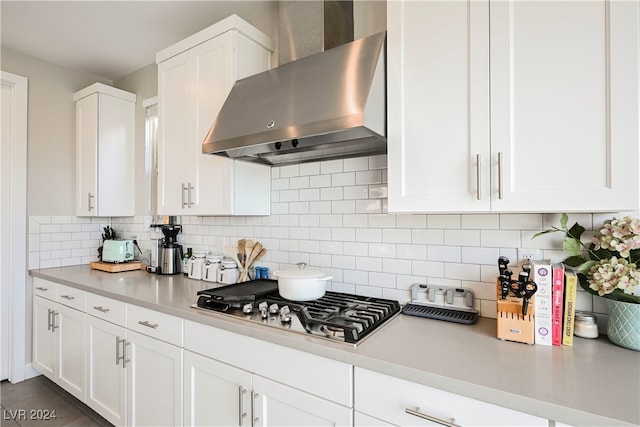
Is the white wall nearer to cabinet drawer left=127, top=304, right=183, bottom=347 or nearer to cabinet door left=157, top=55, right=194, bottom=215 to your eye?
cabinet door left=157, top=55, right=194, bottom=215

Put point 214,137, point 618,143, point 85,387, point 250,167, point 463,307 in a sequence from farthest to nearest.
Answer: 1. point 85,387
2. point 250,167
3. point 214,137
4. point 463,307
5. point 618,143

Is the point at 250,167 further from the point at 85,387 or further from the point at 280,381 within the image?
the point at 85,387

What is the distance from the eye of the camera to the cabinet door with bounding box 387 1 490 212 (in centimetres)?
117

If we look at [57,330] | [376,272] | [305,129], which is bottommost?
[57,330]

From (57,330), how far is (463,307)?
2.82m

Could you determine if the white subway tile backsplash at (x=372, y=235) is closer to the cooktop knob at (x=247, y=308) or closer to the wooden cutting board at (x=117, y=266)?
the cooktop knob at (x=247, y=308)

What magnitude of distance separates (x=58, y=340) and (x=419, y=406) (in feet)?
8.86

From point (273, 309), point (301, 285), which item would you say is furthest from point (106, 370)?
point (301, 285)

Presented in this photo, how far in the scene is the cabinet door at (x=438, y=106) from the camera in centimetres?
117

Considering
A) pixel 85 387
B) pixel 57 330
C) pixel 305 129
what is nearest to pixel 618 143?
pixel 305 129

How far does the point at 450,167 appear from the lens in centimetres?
122

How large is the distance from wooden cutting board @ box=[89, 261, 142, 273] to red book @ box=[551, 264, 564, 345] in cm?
290

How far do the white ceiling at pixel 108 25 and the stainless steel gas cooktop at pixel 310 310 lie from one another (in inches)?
67.3

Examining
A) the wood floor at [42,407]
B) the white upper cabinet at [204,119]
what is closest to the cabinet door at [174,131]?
the white upper cabinet at [204,119]
